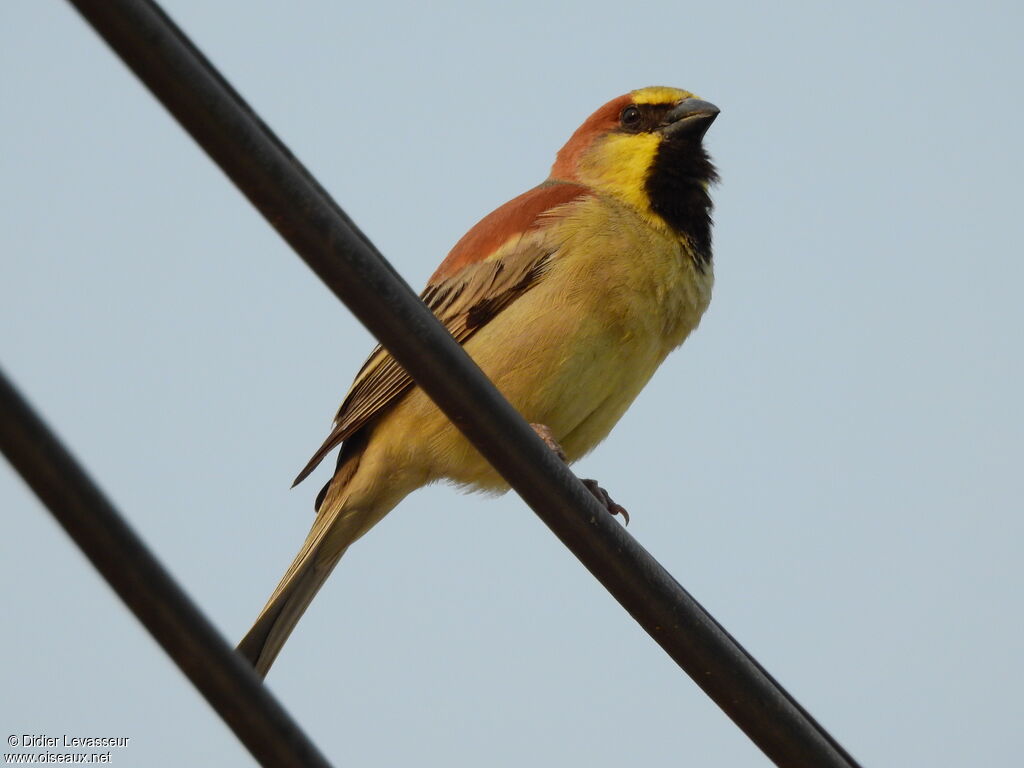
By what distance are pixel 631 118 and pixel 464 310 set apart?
1497 mm

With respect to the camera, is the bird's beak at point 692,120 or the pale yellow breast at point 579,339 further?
the bird's beak at point 692,120

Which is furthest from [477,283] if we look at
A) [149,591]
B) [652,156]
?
[149,591]

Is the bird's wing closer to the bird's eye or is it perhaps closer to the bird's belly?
the bird's belly

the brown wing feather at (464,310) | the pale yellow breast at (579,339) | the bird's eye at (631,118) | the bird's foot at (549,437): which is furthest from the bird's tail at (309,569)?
the bird's eye at (631,118)

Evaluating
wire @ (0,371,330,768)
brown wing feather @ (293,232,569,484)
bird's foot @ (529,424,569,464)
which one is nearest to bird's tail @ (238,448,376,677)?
brown wing feather @ (293,232,569,484)

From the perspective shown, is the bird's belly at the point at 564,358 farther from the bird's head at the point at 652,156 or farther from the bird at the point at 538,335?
the bird's head at the point at 652,156

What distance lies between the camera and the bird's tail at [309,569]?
457cm

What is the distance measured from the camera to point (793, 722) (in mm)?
2496

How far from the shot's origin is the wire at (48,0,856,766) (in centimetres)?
182

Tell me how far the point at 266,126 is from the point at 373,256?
0.94ft

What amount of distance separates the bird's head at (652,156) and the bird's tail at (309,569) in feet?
5.59

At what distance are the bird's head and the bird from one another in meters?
0.01

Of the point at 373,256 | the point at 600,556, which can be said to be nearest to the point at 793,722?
the point at 600,556

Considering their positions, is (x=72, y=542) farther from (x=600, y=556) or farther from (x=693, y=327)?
(x=693, y=327)
